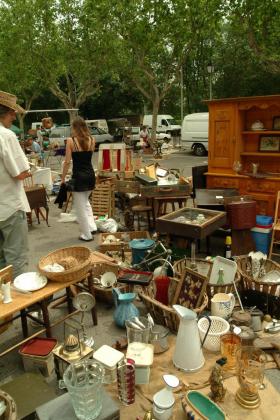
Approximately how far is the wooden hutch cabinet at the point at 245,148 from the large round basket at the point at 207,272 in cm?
243

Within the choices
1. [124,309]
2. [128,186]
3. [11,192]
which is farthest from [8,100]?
[128,186]

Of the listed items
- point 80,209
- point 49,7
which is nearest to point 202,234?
point 80,209

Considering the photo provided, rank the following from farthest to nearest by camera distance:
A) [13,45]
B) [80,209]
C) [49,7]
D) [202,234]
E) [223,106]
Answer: [13,45], [49,7], [223,106], [80,209], [202,234]

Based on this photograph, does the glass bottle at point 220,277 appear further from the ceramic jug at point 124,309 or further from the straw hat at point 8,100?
the straw hat at point 8,100

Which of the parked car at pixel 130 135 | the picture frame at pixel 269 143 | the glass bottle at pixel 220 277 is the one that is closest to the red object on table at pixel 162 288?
the glass bottle at pixel 220 277

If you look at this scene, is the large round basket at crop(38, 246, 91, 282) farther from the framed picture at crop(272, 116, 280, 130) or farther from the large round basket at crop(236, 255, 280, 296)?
the framed picture at crop(272, 116, 280, 130)

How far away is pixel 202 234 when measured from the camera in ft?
13.8

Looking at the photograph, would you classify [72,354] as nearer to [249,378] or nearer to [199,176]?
[249,378]

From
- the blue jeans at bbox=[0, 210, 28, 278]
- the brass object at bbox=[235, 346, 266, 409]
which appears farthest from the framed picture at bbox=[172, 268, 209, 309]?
the blue jeans at bbox=[0, 210, 28, 278]

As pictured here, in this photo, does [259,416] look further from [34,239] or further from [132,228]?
[34,239]

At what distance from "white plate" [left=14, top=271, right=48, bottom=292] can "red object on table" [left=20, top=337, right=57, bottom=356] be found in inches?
18.7

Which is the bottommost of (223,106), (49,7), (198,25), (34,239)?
(34,239)

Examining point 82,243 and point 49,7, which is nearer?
point 82,243

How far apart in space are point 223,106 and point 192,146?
11.0 meters
